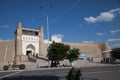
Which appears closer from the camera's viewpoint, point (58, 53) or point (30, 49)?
point (58, 53)

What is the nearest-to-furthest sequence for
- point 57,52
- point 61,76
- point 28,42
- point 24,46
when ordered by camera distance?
point 61,76 < point 57,52 < point 24,46 < point 28,42

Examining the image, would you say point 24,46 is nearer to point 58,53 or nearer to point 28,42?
point 28,42

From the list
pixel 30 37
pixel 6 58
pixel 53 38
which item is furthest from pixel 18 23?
pixel 53 38

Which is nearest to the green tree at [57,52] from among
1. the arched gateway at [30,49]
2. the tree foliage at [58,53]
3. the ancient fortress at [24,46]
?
the tree foliage at [58,53]

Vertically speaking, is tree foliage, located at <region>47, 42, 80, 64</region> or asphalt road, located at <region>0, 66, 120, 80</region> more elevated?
tree foliage, located at <region>47, 42, 80, 64</region>

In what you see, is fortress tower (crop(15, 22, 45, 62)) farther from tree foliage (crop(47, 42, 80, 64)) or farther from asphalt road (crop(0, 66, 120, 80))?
asphalt road (crop(0, 66, 120, 80))

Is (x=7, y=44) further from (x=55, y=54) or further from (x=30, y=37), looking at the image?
(x=55, y=54)

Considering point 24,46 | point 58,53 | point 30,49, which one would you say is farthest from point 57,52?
point 30,49

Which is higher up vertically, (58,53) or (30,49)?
(30,49)

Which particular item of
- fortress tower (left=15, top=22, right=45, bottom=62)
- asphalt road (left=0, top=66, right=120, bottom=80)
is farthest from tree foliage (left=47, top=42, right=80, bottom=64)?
fortress tower (left=15, top=22, right=45, bottom=62)

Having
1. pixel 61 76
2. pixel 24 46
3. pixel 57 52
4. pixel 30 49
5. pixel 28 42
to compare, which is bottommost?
pixel 61 76

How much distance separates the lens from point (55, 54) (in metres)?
42.2

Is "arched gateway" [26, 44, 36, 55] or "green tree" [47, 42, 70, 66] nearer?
"green tree" [47, 42, 70, 66]

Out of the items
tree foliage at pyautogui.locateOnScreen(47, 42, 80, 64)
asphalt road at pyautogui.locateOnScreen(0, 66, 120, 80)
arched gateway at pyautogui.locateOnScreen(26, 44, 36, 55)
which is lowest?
asphalt road at pyautogui.locateOnScreen(0, 66, 120, 80)
